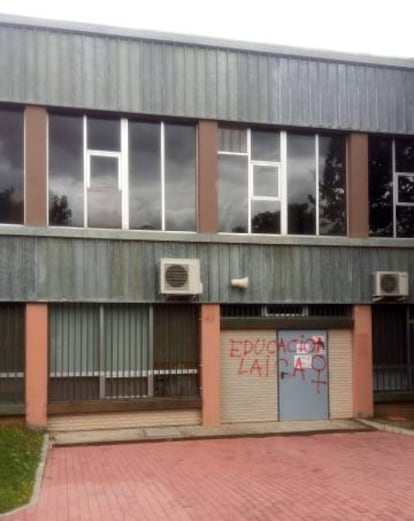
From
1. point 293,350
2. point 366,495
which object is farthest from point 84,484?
point 293,350

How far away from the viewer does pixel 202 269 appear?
576 inches

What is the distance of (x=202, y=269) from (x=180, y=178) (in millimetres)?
1999

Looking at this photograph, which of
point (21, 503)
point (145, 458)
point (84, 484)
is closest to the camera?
point (21, 503)

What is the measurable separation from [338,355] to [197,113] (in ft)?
20.1

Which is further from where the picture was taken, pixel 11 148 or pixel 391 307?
pixel 391 307

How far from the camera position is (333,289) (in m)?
15.4

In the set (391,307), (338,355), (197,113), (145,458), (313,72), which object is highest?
(313,72)

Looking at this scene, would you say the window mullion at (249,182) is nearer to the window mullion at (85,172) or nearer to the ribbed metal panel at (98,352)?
the ribbed metal panel at (98,352)

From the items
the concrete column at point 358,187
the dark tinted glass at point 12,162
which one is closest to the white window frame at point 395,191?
the concrete column at point 358,187

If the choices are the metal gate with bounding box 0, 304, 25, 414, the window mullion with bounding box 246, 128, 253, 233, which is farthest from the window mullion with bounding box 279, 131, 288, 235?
the metal gate with bounding box 0, 304, 25, 414

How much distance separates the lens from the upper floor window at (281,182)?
1513 centimetres

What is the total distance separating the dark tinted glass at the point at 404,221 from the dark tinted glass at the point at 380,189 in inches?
7.9

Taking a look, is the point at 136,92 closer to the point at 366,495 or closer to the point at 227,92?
the point at 227,92

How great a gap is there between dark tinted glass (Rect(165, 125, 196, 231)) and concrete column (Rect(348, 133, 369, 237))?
359 cm
